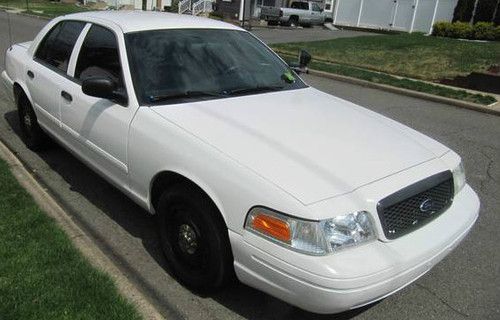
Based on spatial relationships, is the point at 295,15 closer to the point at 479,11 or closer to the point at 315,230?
the point at 479,11

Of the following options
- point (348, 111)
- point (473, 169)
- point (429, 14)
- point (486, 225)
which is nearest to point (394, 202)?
point (348, 111)

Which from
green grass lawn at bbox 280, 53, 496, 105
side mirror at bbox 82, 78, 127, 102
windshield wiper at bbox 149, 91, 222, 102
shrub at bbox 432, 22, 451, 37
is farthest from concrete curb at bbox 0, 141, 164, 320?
shrub at bbox 432, 22, 451, 37

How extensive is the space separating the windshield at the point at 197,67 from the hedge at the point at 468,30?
20.7 m

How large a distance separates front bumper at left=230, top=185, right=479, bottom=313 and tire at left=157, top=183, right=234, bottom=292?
5.8 inches

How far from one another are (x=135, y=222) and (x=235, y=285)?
1.24 metres

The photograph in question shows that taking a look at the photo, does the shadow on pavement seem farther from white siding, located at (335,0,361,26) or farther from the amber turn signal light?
white siding, located at (335,0,361,26)

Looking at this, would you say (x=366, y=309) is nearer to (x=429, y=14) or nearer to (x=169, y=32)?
(x=169, y=32)

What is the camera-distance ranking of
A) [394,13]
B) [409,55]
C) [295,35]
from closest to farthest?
[409,55], [295,35], [394,13]

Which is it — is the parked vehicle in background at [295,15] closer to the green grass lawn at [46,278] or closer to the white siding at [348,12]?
the white siding at [348,12]

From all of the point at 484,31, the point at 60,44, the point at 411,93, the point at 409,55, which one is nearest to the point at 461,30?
the point at 484,31

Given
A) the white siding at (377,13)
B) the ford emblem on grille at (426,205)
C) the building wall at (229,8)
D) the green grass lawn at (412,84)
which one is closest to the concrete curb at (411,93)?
the green grass lawn at (412,84)

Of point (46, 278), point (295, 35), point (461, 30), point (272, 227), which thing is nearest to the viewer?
point (272, 227)

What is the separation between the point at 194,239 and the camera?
3113 millimetres

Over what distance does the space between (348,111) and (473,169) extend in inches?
111
